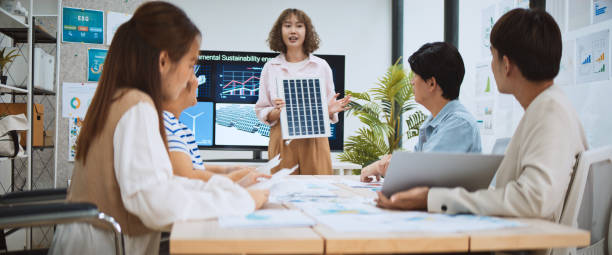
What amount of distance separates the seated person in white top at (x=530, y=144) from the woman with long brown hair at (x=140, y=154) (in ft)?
1.50

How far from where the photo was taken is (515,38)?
1.20 metres

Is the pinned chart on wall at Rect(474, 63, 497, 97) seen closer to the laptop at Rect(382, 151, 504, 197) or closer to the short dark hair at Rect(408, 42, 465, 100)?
the short dark hair at Rect(408, 42, 465, 100)

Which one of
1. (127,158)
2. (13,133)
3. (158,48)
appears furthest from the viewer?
(13,133)

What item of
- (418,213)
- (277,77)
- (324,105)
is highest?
(277,77)

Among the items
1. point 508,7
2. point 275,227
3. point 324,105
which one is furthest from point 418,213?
point 508,7

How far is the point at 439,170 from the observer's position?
3.60ft

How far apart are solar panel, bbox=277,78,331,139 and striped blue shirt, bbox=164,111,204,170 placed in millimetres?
947

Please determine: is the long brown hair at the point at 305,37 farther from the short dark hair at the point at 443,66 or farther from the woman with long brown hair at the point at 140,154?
the woman with long brown hair at the point at 140,154

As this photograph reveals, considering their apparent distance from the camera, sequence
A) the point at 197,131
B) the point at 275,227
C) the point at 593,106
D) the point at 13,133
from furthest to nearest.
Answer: the point at 197,131 → the point at 13,133 → the point at 593,106 → the point at 275,227

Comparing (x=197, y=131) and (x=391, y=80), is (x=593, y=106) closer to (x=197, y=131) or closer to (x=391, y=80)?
(x=391, y=80)

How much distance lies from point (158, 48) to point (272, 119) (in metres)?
1.60

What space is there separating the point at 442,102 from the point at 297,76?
103 cm

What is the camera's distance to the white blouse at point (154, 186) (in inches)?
37.3

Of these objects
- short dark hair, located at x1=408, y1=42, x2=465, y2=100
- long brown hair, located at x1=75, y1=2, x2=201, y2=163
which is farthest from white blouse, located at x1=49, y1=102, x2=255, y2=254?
short dark hair, located at x1=408, y1=42, x2=465, y2=100
